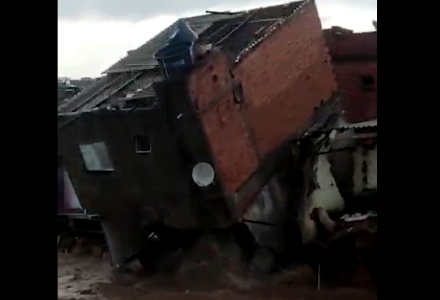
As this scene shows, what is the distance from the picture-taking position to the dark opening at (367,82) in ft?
20.3

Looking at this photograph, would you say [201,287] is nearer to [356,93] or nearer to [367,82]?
[356,93]

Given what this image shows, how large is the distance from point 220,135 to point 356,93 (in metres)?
1.95

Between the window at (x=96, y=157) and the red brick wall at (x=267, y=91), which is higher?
the red brick wall at (x=267, y=91)

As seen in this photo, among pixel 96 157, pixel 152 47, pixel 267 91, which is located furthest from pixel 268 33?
pixel 96 157

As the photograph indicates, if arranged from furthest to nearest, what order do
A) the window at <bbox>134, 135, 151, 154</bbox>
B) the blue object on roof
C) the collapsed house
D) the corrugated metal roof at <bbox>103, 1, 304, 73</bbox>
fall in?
the corrugated metal roof at <bbox>103, 1, 304, 73</bbox>
the window at <bbox>134, 135, 151, 154</bbox>
the collapsed house
the blue object on roof

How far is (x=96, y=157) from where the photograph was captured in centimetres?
576

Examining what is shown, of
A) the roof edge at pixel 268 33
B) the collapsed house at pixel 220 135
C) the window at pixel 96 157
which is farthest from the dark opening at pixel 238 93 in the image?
the window at pixel 96 157

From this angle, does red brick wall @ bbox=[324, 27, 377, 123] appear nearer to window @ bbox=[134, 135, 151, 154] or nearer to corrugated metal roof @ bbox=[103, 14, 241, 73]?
corrugated metal roof @ bbox=[103, 14, 241, 73]

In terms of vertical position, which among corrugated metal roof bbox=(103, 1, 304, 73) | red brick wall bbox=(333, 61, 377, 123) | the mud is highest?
corrugated metal roof bbox=(103, 1, 304, 73)

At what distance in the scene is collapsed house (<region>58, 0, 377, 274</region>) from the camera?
508 centimetres

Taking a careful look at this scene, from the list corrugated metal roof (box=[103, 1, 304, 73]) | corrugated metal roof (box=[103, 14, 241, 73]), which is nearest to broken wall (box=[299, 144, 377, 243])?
corrugated metal roof (box=[103, 1, 304, 73])

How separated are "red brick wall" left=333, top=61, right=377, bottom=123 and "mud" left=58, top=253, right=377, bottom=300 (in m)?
1.95

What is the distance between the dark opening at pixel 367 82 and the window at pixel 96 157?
2781mm

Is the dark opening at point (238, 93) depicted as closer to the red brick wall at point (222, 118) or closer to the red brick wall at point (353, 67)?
the red brick wall at point (222, 118)
